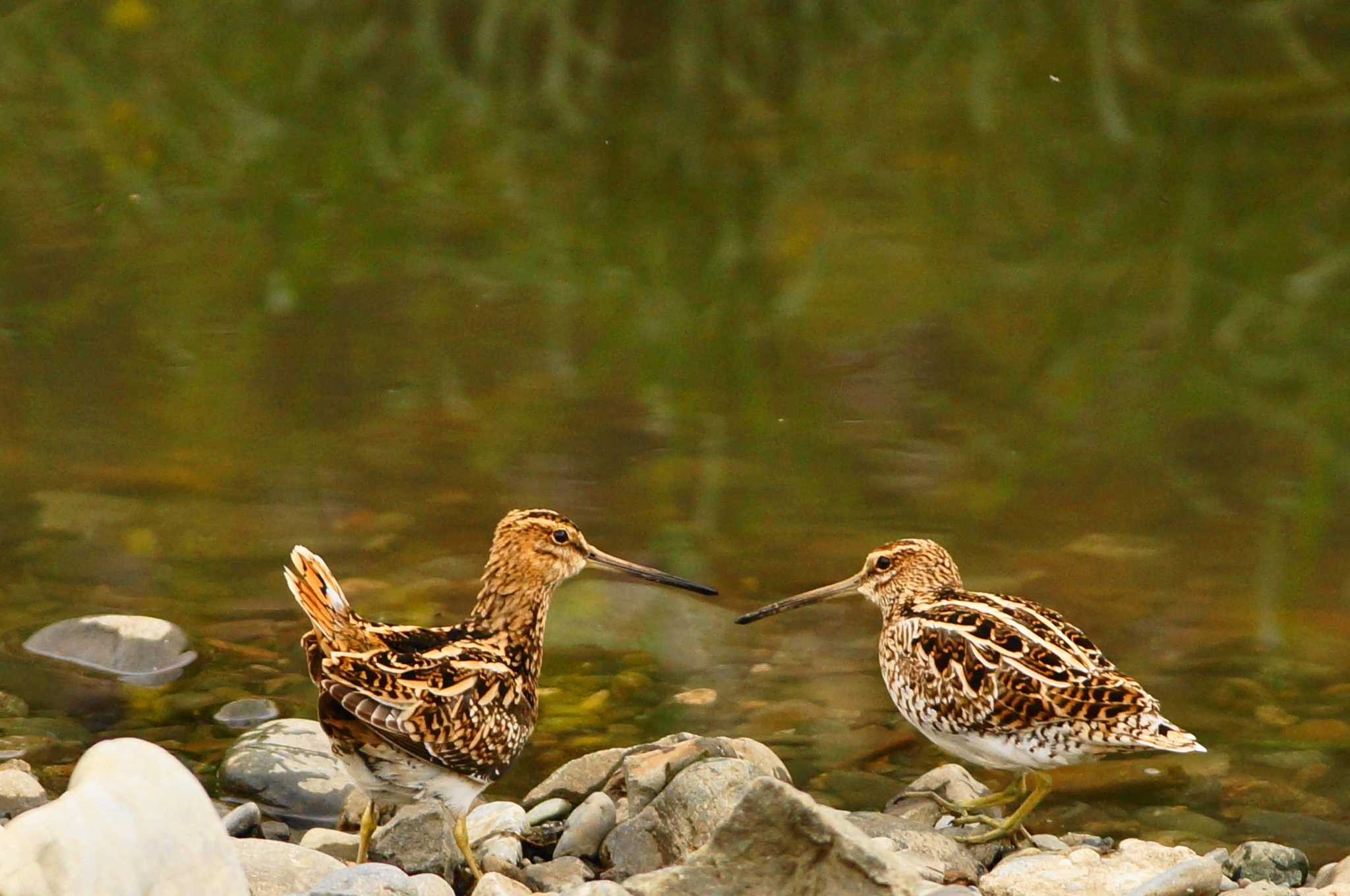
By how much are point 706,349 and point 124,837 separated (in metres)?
6.69

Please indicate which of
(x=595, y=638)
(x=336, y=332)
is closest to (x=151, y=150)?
(x=336, y=332)

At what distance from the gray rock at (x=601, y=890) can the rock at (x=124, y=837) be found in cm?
87

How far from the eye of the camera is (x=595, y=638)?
26.5 feet

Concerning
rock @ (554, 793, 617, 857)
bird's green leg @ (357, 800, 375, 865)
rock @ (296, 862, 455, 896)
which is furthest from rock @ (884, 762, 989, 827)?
rock @ (296, 862, 455, 896)

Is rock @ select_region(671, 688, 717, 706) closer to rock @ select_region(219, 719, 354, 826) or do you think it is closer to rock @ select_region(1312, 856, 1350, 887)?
rock @ select_region(219, 719, 354, 826)

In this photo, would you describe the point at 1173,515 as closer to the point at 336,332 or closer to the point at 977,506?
the point at 977,506

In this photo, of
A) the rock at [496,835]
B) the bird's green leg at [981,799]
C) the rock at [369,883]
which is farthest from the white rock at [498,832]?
the bird's green leg at [981,799]

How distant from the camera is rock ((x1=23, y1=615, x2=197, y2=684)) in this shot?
25.2 ft

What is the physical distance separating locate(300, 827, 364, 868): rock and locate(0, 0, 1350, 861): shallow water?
1.05 meters

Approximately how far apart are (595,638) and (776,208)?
5559 mm

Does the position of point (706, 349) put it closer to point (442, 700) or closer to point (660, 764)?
point (660, 764)

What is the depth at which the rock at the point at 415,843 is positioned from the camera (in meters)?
5.89

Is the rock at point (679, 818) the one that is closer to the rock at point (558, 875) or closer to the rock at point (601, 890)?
the rock at point (558, 875)

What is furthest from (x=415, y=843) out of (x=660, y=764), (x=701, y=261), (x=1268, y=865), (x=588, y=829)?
(x=701, y=261)
